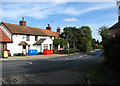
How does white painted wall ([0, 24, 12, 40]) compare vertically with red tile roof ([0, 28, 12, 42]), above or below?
above

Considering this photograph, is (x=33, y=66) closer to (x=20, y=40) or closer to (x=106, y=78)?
(x=106, y=78)

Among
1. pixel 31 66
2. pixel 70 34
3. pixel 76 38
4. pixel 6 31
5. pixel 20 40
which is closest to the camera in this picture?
pixel 31 66

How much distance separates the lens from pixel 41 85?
683 centimetres

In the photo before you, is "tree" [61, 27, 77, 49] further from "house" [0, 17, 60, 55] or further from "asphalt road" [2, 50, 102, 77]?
"asphalt road" [2, 50, 102, 77]

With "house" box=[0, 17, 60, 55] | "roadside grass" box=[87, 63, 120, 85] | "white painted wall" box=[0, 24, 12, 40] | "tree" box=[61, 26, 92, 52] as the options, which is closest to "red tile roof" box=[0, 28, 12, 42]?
"house" box=[0, 17, 60, 55]

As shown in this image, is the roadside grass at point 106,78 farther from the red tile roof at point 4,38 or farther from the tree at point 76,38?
the tree at point 76,38

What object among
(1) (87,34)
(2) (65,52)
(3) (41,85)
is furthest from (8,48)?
(1) (87,34)

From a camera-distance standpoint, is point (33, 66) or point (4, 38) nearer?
point (33, 66)

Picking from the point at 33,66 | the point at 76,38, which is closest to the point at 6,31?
the point at 33,66

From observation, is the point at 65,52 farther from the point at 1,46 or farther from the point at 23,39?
the point at 1,46

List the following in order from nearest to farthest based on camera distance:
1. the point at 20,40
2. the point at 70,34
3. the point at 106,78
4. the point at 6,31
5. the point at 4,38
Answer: the point at 106,78 → the point at 4,38 → the point at 6,31 → the point at 20,40 → the point at 70,34

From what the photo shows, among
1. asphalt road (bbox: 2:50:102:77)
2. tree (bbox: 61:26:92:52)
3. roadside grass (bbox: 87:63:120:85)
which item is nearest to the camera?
roadside grass (bbox: 87:63:120:85)

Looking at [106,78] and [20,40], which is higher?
[20,40]

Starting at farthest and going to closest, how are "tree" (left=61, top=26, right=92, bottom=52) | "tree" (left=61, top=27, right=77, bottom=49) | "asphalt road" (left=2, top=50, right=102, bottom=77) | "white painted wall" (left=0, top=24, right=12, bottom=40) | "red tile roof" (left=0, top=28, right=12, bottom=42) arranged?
"tree" (left=61, top=26, right=92, bottom=52)
"tree" (left=61, top=27, right=77, bottom=49)
"white painted wall" (left=0, top=24, right=12, bottom=40)
"red tile roof" (left=0, top=28, right=12, bottom=42)
"asphalt road" (left=2, top=50, right=102, bottom=77)
